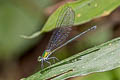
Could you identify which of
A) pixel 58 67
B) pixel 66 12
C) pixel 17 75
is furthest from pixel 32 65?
pixel 58 67

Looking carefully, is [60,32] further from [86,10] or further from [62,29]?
[86,10]

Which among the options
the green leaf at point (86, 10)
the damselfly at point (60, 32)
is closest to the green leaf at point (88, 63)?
the green leaf at point (86, 10)

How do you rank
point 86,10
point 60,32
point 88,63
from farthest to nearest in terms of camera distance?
point 60,32
point 86,10
point 88,63

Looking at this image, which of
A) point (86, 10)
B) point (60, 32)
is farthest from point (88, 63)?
point (60, 32)

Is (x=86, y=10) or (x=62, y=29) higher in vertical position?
(x=62, y=29)

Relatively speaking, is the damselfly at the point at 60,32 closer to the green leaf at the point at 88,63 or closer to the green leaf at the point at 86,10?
the green leaf at the point at 86,10

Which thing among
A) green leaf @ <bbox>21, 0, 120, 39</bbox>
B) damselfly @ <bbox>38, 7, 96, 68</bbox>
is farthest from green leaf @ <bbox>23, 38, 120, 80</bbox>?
damselfly @ <bbox>38, 7, 96, 68</bbox>

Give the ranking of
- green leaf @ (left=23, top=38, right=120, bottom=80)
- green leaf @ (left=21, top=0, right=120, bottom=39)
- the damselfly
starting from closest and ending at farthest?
green leaf @ (left=23, top=38, right=120, bottom=80)
green leaf @ (left=21, top=0, right=120, bottom=39)
the damselfly

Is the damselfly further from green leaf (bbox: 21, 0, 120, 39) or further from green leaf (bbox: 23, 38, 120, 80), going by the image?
green leaf (bbox: 23, 38, 120, 80)

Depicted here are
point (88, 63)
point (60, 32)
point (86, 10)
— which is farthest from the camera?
point (60, 32)
